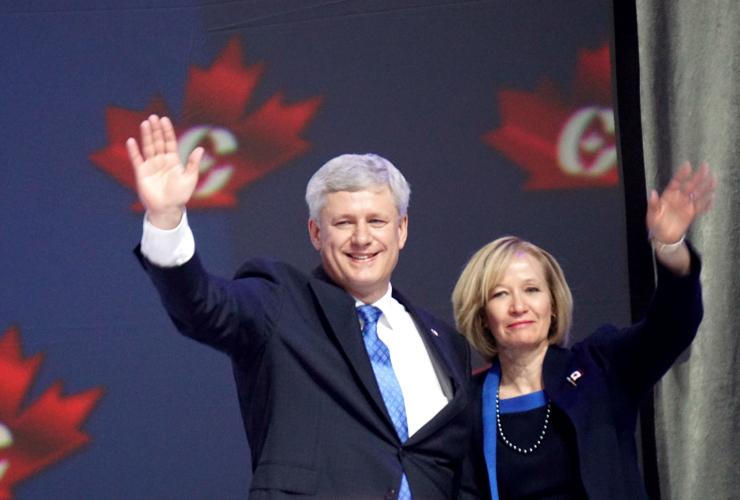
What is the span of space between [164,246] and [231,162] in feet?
4.34

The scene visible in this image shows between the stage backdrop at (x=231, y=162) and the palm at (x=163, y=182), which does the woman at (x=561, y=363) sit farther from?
the palm at (x=163, y=182)

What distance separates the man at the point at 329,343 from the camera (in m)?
1.53

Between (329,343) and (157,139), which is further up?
(157,139)

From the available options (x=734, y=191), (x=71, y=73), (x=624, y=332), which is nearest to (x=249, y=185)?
(x=71, y=73)

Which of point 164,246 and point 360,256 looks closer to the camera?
point 164,246

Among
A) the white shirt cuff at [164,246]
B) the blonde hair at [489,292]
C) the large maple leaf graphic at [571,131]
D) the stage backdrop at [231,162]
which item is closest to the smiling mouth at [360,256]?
the blonde hair at [489,292]

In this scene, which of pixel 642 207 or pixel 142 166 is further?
pixel 642 207

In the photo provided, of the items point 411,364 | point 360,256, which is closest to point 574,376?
point 411,364

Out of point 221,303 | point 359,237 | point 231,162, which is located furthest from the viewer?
point 231,162

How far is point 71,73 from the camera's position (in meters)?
2.77

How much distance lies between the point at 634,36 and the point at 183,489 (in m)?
2.04

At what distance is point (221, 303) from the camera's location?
5.23 feet

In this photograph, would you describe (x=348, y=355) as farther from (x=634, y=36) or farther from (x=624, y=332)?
(x=634, y=36)

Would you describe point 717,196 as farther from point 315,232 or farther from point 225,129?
point 225,129
